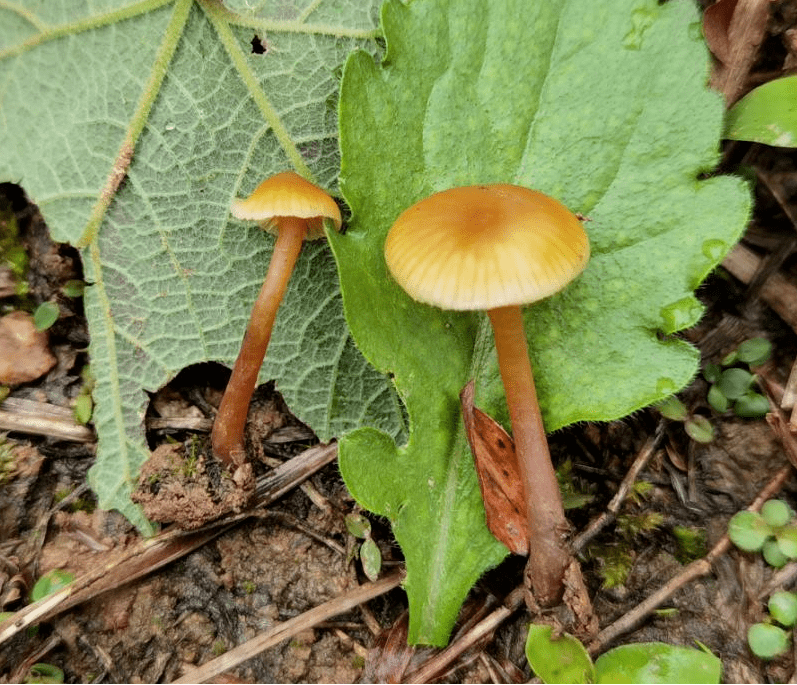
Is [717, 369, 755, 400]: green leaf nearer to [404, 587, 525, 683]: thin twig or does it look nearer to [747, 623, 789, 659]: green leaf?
[747, 623, 789, 659]: green leaf

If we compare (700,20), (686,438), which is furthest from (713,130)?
(686,438)

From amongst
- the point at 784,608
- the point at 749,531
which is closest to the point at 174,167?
the point at 749,531

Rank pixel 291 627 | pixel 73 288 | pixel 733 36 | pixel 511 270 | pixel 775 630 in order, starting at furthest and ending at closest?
pixel 73 288, pixel 733 36, pixel 291 627, pixel 775 630, pixel 511 270

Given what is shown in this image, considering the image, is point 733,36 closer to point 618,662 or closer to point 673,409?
point 673,409

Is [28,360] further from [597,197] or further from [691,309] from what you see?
[691,309]

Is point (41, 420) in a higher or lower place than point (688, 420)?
higher
